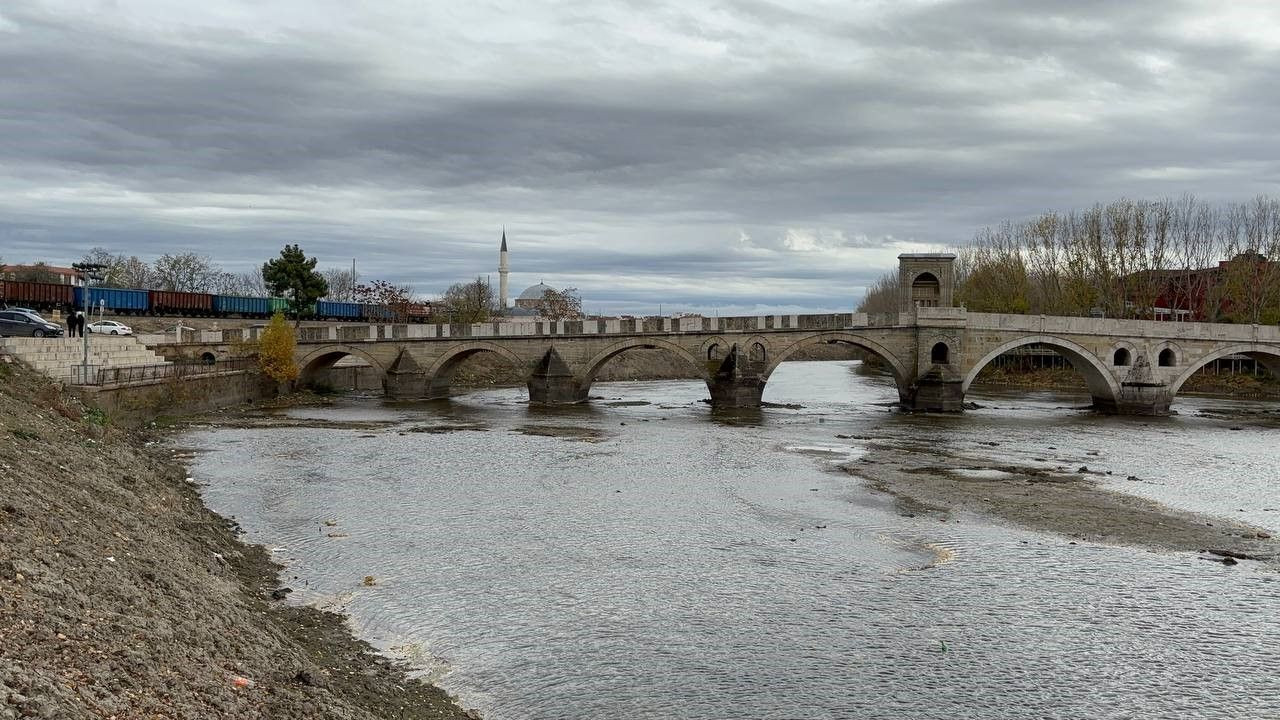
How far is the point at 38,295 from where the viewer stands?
2532 inches

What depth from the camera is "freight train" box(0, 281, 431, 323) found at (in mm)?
64062

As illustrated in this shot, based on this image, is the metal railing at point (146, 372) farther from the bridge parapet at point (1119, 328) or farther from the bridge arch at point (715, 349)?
the bridge parapet at point (1119, 328)

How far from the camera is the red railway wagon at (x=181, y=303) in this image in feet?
234

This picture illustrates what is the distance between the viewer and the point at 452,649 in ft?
44.1

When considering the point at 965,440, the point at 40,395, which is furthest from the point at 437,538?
the point at 965,440

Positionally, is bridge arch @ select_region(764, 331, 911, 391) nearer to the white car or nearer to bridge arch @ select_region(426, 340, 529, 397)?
bridge arch @ select_region(426, 340, 529, 397)

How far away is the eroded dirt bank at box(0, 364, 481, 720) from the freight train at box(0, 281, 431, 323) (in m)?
41.5

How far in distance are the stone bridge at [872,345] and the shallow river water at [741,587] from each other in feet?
60.3

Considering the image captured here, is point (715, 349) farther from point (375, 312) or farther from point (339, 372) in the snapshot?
point (375, 312)

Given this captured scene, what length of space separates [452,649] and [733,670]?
3750mm

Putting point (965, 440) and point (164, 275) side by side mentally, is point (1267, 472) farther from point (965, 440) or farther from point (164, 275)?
point (164, 275)

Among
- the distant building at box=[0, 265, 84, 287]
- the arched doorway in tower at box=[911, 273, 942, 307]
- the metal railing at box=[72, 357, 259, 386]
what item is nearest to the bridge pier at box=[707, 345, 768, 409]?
the arched doorway in tower at box=[911, 273, 942, 307]

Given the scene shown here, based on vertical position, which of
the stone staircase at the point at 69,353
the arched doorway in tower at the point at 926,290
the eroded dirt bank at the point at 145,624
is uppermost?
the arched doorway in tower at the point at 926,290

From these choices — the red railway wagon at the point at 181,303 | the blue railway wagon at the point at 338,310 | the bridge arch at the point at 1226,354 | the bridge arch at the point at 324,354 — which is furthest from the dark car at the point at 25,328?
the bridge arch at the point at 1226,354
